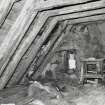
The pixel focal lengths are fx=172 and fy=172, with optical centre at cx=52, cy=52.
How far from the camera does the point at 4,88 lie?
3.96 m

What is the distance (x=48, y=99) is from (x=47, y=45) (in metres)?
1.38

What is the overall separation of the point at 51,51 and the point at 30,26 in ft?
5.26

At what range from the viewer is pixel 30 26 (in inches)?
122

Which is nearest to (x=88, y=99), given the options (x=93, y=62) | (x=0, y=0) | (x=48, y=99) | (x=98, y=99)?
(x=98, y=99)

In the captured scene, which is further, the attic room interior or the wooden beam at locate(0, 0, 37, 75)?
the attic room interior

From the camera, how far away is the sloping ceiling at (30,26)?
Result: 8.79 feet

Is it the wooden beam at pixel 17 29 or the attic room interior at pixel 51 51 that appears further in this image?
the attic room interior at pixel 51 51

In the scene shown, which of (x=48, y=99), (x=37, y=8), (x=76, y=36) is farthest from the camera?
(x=76, y=36)

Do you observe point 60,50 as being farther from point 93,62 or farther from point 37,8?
point 37,8

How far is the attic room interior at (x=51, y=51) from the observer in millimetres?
2705

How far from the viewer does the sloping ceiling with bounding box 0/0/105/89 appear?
268cm

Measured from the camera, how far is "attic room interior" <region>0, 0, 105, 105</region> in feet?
8.87

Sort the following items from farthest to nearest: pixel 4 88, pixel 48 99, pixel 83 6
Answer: pixel 4 88
pixel 48 99
pixel 83 6

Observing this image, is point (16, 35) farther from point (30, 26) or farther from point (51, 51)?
point (51, 51)
